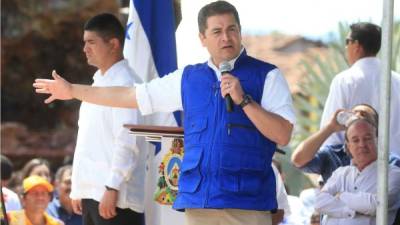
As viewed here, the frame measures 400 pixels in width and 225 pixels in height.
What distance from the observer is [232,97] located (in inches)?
191

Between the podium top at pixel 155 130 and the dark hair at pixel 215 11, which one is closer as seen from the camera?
the dark hair at pixel 215 11

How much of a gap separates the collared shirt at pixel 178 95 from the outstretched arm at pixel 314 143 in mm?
1442

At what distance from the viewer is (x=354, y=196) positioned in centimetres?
601

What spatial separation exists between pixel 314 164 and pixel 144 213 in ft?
3.55

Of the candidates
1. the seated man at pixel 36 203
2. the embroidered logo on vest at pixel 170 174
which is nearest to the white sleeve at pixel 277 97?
the embroidered logo on vest at pixel 170 174

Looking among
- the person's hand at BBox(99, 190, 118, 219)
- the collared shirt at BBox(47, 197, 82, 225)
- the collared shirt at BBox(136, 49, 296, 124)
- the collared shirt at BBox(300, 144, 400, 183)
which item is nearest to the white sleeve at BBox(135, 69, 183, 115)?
the collared shirt at BBox(136, 49, 296, 124)

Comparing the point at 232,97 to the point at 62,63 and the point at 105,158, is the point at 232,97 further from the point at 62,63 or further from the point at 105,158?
the point at 62,63

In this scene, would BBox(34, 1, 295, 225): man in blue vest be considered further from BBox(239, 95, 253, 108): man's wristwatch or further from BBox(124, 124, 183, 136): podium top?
BBox(124, 124, 183, 136): podium top

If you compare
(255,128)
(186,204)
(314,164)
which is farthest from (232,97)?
(314,164)

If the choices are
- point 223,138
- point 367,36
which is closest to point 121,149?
point 223,138

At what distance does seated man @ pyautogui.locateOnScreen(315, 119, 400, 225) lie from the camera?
6000 millimetres

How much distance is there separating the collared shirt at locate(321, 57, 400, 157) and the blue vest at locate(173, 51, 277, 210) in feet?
6.19

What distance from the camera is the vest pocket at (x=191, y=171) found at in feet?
16.4

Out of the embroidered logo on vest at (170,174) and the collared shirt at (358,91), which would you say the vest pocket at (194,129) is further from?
the collared shirt at (358,91)
